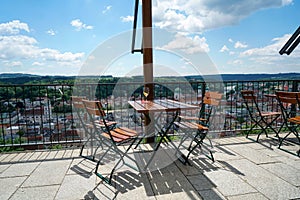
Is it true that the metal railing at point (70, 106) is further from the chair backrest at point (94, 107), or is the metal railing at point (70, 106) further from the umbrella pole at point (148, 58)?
the chair backrest at point (94, 107)

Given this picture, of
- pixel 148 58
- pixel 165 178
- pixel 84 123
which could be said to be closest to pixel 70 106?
pixel 84 123

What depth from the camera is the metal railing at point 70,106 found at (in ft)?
11.5

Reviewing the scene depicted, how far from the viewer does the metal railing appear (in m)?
3.50

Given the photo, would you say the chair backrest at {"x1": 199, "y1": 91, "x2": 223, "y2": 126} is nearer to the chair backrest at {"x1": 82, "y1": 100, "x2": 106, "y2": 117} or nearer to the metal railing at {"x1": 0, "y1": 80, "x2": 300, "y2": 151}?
the metal railing at {"x1": 0, "y1": 80, "x2": 300, "y2": 151}

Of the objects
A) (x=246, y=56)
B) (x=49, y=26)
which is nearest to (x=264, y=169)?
(x=246, y=56)

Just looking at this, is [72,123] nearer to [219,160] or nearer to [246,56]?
[219,160]

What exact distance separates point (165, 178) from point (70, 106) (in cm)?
231

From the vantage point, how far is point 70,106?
3.78 metres

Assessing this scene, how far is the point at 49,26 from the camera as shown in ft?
14.7

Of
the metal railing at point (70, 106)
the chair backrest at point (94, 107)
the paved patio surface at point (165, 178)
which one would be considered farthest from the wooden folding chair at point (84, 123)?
the metal railing at point (70, 106)

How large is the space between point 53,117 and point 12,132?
67cm

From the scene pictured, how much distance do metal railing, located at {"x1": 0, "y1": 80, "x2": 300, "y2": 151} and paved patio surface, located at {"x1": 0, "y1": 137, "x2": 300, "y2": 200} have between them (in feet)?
1.77

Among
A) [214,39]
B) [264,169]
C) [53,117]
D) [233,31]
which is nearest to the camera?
[264,169]

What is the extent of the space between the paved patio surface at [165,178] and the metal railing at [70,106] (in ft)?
1.77
